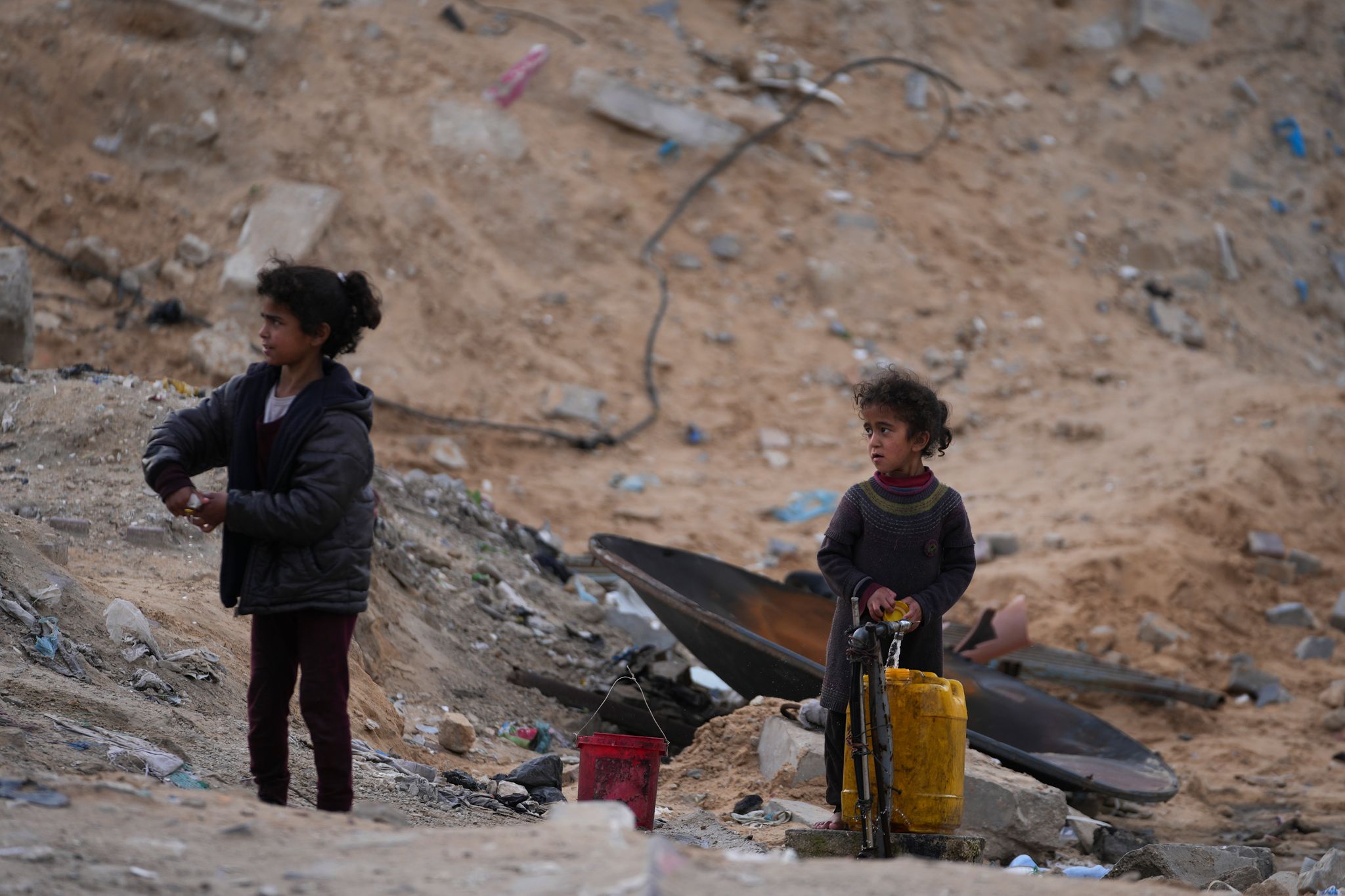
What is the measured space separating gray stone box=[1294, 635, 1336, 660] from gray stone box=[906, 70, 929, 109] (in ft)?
23.1

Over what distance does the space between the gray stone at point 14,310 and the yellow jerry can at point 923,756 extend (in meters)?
5.25

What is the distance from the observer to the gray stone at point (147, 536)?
484 cm

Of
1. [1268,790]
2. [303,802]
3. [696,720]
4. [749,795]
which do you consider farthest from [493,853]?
[1268,790]

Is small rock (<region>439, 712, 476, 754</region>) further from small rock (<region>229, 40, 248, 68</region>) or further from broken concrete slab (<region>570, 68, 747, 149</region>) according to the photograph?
broken concrete slab (<region>570, 68, 747, 149</region>)

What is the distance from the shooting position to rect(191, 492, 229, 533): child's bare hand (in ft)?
8.93

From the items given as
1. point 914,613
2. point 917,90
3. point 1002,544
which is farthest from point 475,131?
point 914,613

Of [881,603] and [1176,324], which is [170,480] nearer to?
[881,603]

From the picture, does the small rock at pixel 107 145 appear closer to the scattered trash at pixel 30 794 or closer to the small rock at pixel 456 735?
the small rock at pixel 456 735

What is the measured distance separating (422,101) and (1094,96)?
738cm

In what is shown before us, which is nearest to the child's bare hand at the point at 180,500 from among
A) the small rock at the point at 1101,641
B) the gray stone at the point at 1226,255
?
the small rock at the point at 1101,641

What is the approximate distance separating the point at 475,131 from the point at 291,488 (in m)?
8.71

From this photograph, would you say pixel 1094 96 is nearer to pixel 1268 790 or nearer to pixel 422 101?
pixel 422 101

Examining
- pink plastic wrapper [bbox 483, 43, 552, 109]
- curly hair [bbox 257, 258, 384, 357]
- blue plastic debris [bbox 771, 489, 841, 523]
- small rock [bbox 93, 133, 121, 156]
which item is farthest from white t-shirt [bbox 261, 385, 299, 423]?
pink plastic wrapper [bbox 483, 43, 552, 109]

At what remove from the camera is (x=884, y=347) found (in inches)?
436
